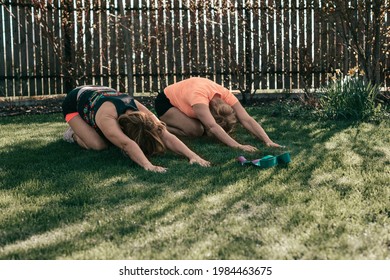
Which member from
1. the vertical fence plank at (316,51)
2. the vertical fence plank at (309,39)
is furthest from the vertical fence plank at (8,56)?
the vertical fence plank at (316,51)

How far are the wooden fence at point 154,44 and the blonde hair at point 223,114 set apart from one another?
4.04 m

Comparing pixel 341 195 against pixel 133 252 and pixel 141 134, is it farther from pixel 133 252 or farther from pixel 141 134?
pixel 141 134

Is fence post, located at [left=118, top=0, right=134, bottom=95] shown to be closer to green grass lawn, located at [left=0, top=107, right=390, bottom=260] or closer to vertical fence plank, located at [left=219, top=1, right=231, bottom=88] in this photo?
vertical fence plank, located at [left=219, top=1, right=231, bottom=88]

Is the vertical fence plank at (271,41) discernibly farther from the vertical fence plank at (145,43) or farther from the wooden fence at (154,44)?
the vertical fence plank at (145,43)

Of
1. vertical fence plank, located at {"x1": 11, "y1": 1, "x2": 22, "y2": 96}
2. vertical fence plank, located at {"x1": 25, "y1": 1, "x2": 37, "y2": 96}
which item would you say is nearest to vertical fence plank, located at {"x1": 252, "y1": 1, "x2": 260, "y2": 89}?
vertical fence plank, located at {"x1": 25, "y1": 1, "x2": 37, "y2": 96}

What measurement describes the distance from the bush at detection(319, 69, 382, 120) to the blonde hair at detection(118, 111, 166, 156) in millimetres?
3040

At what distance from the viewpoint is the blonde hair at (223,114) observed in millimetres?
5895

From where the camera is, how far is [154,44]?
408 inches

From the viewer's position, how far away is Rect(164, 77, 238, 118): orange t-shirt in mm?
5816

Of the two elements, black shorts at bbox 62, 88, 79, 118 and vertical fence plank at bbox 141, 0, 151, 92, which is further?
vertical fence plank at bbox 141, 0, 151, 92

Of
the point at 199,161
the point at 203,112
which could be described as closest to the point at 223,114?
the point at 203,112
